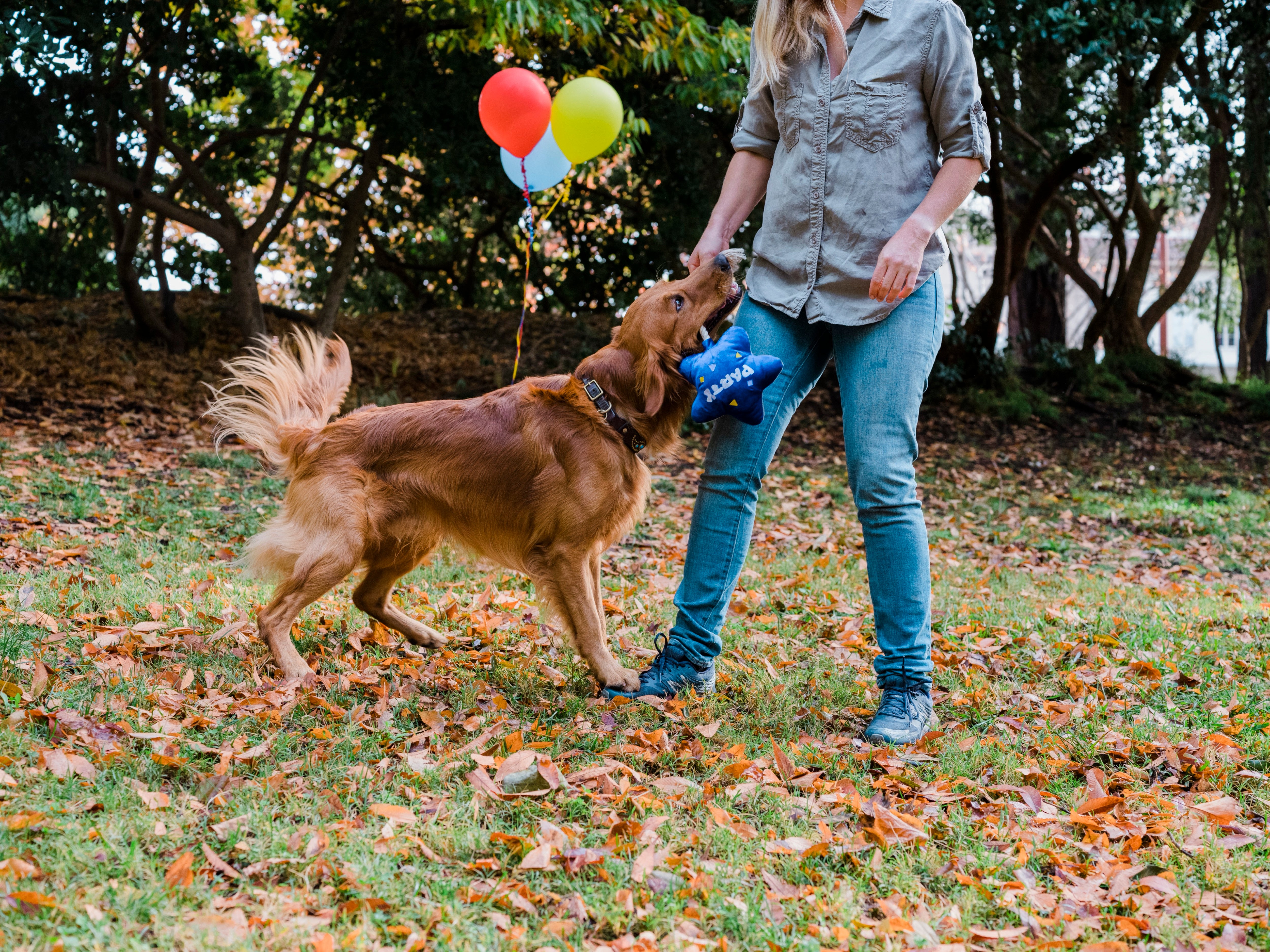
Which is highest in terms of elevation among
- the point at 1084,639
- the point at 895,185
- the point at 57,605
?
the point at 895,185

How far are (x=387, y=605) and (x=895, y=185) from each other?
7.93ft

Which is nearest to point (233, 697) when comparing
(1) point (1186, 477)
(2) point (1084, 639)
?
(2) point (1084, 639)

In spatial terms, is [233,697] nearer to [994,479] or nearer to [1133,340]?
[994,479]

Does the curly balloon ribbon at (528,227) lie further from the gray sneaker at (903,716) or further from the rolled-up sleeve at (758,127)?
the gray sneaker at (903,716)

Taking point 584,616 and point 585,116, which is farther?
point 585,116

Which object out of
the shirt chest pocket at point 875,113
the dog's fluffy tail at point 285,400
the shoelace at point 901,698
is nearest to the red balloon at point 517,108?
the dog's fluffy tail at point 285,400

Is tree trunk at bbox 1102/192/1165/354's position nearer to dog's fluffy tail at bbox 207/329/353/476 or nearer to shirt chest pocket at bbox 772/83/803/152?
shirt chest pocket at bbox 772/83/803/152

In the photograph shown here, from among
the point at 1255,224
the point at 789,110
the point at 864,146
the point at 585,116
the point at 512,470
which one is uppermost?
the point at 1255,224

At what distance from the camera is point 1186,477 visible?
11.0 m

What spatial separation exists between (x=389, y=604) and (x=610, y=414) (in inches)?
49.0

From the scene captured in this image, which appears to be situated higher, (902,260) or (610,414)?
(902,260)

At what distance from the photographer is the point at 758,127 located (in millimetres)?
3545

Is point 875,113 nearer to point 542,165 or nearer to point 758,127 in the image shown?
point 758,127

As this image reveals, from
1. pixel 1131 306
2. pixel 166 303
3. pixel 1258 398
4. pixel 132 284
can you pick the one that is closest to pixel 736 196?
pixel 132 284
